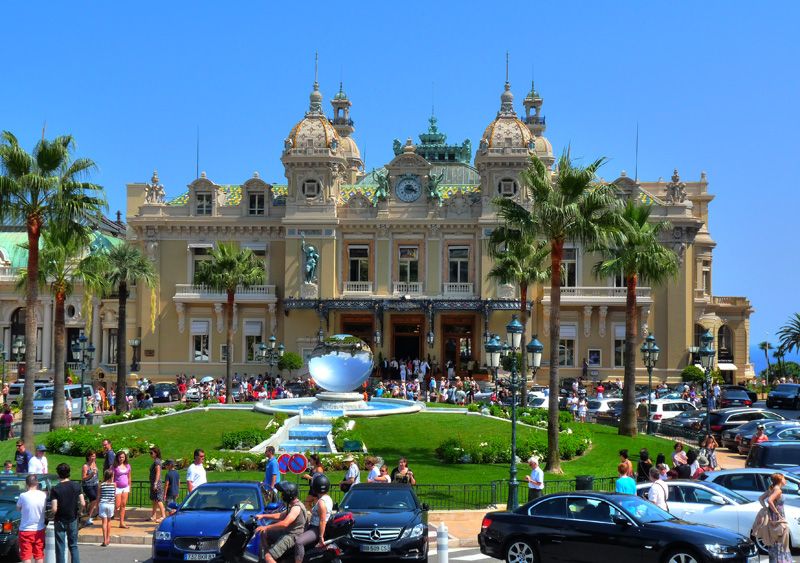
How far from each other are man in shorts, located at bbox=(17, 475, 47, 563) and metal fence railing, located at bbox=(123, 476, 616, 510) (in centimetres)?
754

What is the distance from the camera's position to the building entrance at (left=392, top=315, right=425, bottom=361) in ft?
205

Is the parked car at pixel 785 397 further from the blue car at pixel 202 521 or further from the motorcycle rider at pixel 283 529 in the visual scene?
the motorcycle rider at pixel 283 529

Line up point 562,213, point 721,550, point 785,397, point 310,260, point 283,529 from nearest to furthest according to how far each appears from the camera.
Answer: point 283,529, point 721,550, point 562,213, point 785,397, point 310,260

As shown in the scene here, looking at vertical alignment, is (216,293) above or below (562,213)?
below

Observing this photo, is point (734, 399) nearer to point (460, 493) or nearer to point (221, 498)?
point (460, 493)

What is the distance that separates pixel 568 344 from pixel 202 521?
46264 millimetres

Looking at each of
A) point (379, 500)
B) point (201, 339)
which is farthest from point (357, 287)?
point (379, 500)

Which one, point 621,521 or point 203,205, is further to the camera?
point 203,205

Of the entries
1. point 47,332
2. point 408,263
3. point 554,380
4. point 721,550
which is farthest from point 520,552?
point 47,332

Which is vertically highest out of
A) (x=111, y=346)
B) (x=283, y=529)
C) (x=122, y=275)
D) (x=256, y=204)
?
(x=256, y=204)

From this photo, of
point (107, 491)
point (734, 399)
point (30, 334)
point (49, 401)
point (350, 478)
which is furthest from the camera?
point (734, 399)

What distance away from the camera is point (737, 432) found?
3756cm

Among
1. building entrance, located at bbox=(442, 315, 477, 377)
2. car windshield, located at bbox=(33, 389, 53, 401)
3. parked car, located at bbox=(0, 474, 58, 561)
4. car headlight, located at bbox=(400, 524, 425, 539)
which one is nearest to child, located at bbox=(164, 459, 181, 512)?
parked car, located at bbox=(0, 474, 58, 561)

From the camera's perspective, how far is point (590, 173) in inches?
1161
